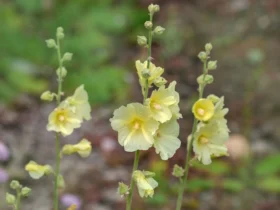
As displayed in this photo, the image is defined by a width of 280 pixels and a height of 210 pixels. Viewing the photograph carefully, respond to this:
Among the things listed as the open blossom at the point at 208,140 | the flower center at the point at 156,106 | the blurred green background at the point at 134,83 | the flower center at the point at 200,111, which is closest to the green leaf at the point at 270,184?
the blurred green background at the point at 134,83

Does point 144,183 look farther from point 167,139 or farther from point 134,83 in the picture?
point 134,83

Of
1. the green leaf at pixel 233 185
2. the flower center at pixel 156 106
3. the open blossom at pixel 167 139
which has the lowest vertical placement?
the open blossom at pixel 167 139

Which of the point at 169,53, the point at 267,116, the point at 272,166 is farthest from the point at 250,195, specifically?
the point at 169,53

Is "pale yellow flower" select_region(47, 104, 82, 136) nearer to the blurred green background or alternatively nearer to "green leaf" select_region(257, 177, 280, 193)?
the blurred green background

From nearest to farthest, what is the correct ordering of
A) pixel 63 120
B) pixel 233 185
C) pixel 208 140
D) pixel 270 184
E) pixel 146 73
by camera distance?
pixel 146 73, pixel 208 140, pixel 63 120, pixel 233 185, pixel 270 184

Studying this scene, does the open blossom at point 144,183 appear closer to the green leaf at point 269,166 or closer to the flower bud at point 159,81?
the flower bud at point 159,81

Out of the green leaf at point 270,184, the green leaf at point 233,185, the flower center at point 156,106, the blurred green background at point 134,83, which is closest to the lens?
the flower center at point 156,106

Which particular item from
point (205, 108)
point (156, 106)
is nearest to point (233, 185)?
point (205, 108)
